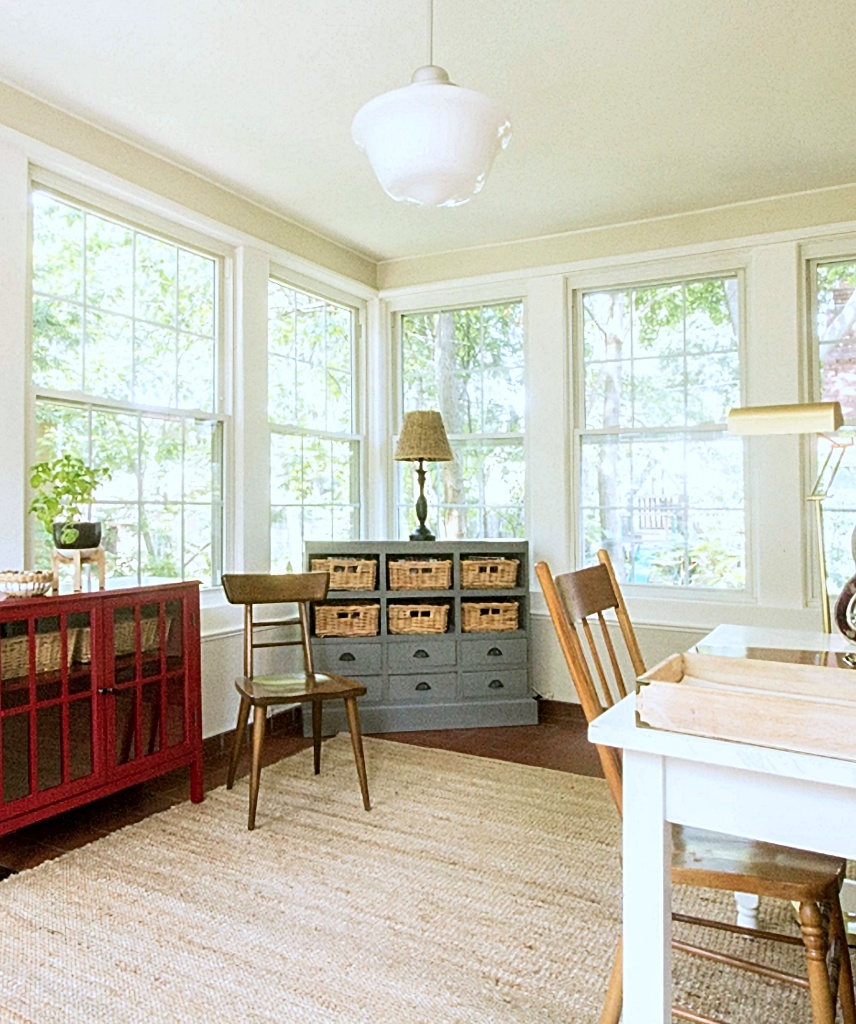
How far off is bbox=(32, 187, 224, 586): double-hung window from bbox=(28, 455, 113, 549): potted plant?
235mm

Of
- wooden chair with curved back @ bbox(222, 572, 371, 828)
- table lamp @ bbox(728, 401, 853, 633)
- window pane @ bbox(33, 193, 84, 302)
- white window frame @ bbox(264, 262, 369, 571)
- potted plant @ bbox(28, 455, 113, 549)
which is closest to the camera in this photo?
table lamp @ bbox(728, 401, 853, 633)

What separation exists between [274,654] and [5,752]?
178cm

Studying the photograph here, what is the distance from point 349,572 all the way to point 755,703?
9.65 ft

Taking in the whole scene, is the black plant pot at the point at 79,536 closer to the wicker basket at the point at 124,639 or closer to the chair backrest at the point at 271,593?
the wicker basket at the point at 124,639

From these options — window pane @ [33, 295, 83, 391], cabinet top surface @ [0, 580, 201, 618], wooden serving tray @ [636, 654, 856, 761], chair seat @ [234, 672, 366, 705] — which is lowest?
chair seat @ [234, 672, 366, 705]

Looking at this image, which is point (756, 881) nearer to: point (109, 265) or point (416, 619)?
point (416, 619)

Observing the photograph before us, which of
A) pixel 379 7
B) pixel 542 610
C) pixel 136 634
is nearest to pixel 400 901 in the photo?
pixel 136 634

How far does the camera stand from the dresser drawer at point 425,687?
154 inches

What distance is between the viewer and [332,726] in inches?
150

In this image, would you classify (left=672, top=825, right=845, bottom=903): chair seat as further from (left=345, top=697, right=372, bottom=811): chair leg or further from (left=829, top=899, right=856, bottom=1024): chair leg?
(left=345, top=697, right=372, bottom=811): chair leg

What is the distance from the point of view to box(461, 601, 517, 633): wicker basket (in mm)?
4000

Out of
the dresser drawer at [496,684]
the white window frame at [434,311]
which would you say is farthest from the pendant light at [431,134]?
the dresser drawer at [496,684]

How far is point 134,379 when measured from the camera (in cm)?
325

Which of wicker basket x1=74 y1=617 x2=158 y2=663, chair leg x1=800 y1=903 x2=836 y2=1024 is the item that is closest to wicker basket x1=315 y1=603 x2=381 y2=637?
wicker basket x1=74 y1=617 x2=158 y2=663
